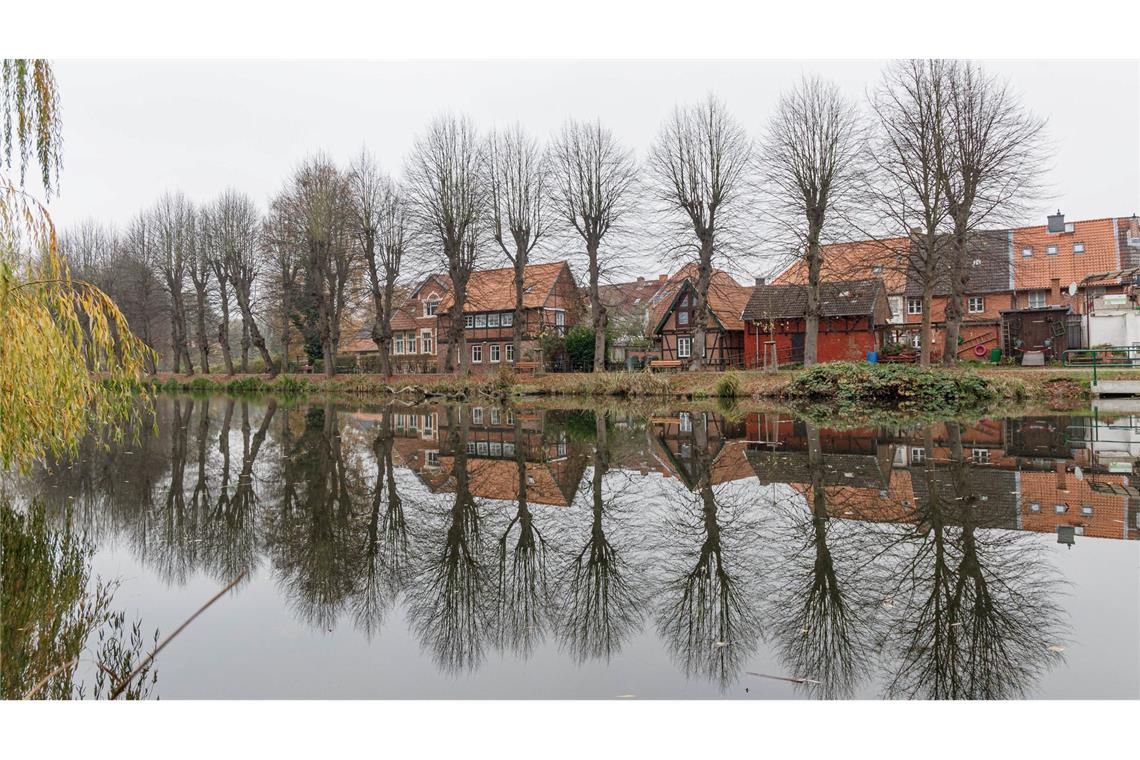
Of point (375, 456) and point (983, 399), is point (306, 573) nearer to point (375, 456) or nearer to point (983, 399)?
point (375, 456)

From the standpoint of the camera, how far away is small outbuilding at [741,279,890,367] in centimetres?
3834

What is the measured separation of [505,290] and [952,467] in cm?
4493

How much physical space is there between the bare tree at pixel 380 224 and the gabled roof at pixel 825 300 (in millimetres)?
21044

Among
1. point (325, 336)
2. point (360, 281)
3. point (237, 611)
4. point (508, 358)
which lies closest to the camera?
point (237, 611)

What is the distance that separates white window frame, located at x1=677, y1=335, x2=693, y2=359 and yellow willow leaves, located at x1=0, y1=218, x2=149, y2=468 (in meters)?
38.9

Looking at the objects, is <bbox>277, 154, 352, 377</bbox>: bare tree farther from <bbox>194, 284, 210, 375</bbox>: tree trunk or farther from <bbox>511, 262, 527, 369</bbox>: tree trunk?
<bbox>511, 262, 527, 369</bbox>: tree trunk

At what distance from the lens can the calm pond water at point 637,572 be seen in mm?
3902

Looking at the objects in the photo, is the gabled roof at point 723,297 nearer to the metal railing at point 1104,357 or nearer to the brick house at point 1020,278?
the brick house at point 1020,278

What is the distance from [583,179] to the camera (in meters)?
35.8

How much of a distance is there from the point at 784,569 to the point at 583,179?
32.5 metres

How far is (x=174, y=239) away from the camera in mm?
46219

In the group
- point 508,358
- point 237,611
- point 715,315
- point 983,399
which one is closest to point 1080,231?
point 715,315

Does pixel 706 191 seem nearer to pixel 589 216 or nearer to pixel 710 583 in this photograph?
pixel 589 216

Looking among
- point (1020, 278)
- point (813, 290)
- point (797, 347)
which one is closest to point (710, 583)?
point (813, 290)
